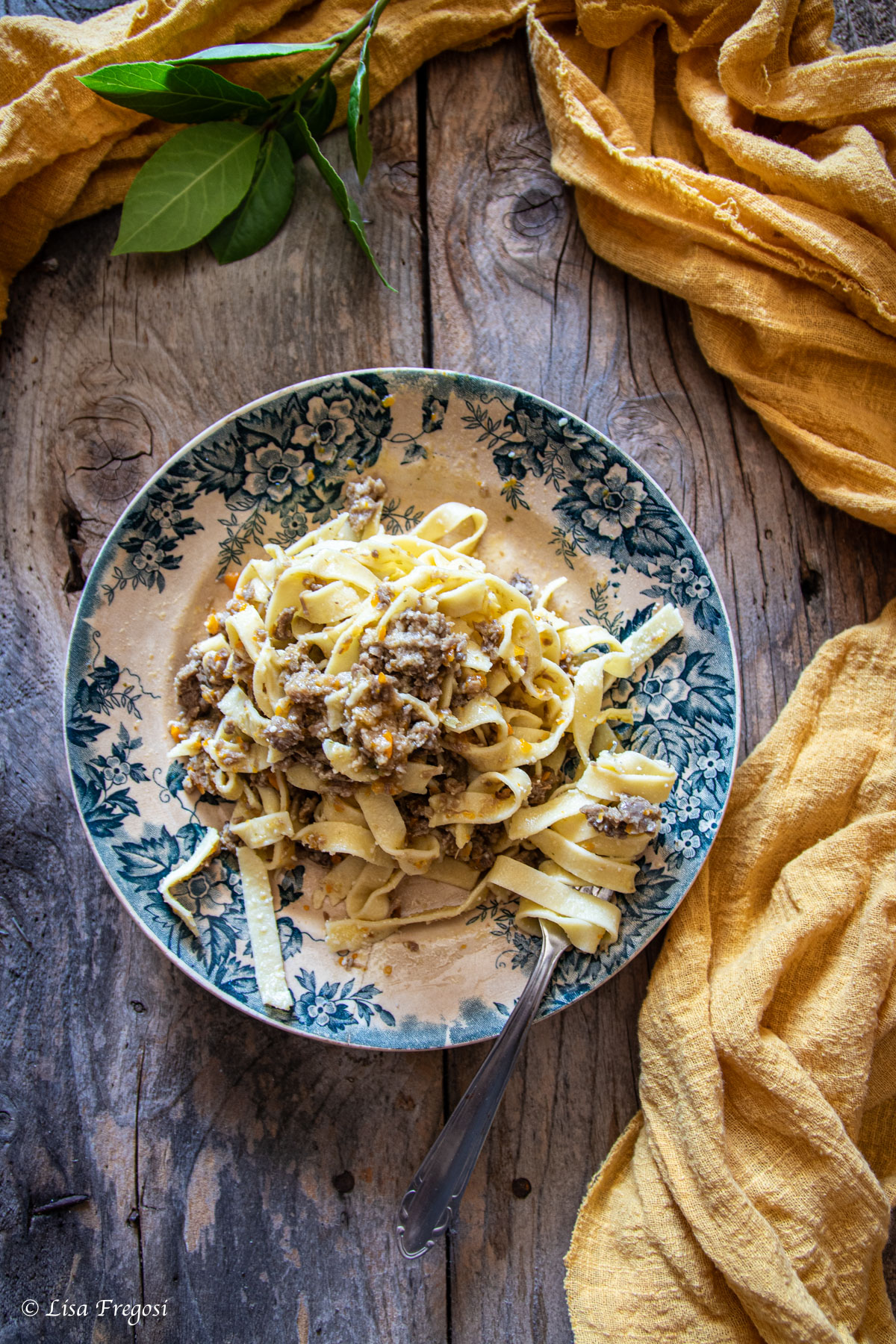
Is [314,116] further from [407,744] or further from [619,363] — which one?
[407,744]

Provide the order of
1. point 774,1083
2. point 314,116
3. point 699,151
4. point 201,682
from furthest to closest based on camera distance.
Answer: point 699,151, point 314,116, point 201,682, point 774,1083

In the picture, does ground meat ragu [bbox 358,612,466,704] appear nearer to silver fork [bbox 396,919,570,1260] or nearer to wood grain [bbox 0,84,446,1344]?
silver fork [bbox 396,919,570,1260]

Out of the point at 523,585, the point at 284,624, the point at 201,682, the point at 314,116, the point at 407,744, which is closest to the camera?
the point at 407,744

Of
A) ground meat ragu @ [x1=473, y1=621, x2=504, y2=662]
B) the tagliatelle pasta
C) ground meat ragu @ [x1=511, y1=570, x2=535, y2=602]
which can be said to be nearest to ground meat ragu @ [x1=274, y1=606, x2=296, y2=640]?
the tagliatelle pasta

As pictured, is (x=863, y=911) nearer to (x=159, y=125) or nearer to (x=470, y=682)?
(x=470, y=682)

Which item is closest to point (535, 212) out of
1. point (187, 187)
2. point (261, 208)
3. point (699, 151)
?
point (699, 151)

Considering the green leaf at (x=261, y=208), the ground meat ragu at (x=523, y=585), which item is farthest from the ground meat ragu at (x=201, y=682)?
the green leaf at (x=261, y=208)

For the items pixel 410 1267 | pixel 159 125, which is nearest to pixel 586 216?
pixel 159 125

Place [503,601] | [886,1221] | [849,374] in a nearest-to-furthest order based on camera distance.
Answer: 1. [886,1221]
2. [503,601]
3. [849,374]
